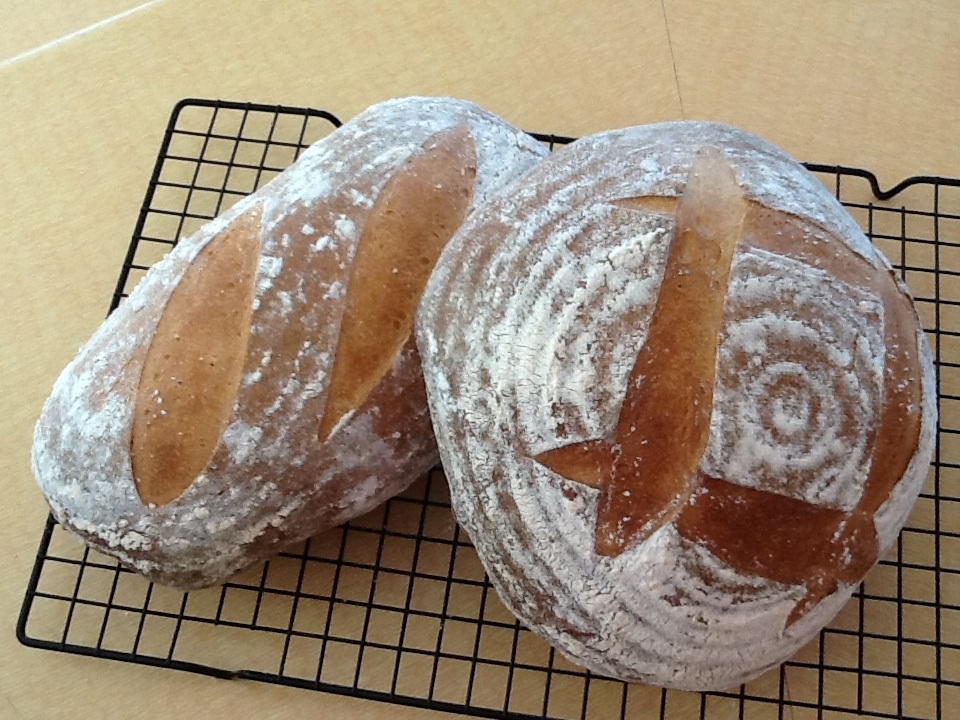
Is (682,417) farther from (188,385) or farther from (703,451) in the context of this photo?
(188,385)

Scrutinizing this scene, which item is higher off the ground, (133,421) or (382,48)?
(382,48)

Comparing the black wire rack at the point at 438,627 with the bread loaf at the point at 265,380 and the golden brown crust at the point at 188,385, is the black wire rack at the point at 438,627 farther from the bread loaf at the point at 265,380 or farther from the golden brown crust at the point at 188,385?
the golden brown crust at the point at 188,385

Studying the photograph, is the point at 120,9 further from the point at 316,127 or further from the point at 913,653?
the point at 913,653

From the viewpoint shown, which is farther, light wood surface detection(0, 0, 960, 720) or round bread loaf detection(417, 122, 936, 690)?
light wood surface detection(0, 0, 960, 720)

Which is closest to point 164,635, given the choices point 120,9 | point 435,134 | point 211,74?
point 435,134

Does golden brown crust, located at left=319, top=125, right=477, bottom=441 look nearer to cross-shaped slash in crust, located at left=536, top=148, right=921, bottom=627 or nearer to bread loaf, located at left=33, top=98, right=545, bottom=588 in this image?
bread loaf, located at left=33, top=98, right=545, bottom=588

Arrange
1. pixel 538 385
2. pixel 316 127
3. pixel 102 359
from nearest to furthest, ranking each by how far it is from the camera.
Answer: pixel 538 385 < pixel 102 359 < pixel 316 127

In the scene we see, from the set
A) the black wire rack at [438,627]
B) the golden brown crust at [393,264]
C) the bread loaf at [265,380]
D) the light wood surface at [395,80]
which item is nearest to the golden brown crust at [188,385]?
the bread loaf at [265,380]

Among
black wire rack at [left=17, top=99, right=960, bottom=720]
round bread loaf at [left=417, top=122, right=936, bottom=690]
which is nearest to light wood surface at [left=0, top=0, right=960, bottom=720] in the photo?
black wire rack at [left=17, top=99, right=960, bottom=720]
